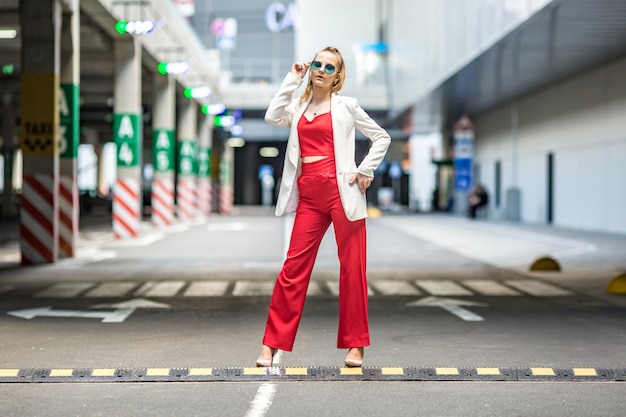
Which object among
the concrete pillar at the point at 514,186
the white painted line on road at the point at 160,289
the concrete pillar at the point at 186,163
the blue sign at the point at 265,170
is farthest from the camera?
the blue sign at the point at 265,170

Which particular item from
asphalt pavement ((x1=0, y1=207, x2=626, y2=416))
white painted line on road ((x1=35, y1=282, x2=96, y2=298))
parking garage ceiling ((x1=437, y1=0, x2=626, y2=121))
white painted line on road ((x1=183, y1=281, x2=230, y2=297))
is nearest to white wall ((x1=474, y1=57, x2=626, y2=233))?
parking garage ceiling ((x1=437, y1=0, x2=626, y2=121))

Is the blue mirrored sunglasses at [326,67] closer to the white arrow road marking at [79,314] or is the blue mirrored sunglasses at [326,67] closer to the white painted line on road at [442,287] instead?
the white arrow road marking at [79,314]

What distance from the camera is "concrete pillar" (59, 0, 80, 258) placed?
19.0 m

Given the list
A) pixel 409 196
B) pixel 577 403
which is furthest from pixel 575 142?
pixel 409 196

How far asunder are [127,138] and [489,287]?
15.1 metres

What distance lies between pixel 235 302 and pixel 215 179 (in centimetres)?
4459

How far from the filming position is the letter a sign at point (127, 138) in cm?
2644

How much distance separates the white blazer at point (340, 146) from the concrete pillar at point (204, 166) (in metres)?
40.0

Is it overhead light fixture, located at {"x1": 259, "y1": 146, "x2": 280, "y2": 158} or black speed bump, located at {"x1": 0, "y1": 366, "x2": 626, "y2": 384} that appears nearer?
black speed bump, located at {"x1": 0, "y1": 366, "x2": 626, "y2": 384}

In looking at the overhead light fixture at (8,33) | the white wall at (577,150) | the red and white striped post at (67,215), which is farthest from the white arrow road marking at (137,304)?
the white wall at (577,150)

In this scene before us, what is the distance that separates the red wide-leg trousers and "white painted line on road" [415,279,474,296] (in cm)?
579

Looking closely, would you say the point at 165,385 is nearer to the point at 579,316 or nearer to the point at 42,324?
the point at 42,324

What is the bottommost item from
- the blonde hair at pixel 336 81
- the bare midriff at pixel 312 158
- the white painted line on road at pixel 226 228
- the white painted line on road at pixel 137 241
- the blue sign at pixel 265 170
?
the white painted line on road at pixel 226 228

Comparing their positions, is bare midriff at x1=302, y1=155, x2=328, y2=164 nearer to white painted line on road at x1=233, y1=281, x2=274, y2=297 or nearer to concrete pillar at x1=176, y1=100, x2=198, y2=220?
white painted line on road at x1=233, y1=281, x2=274, y2=297
